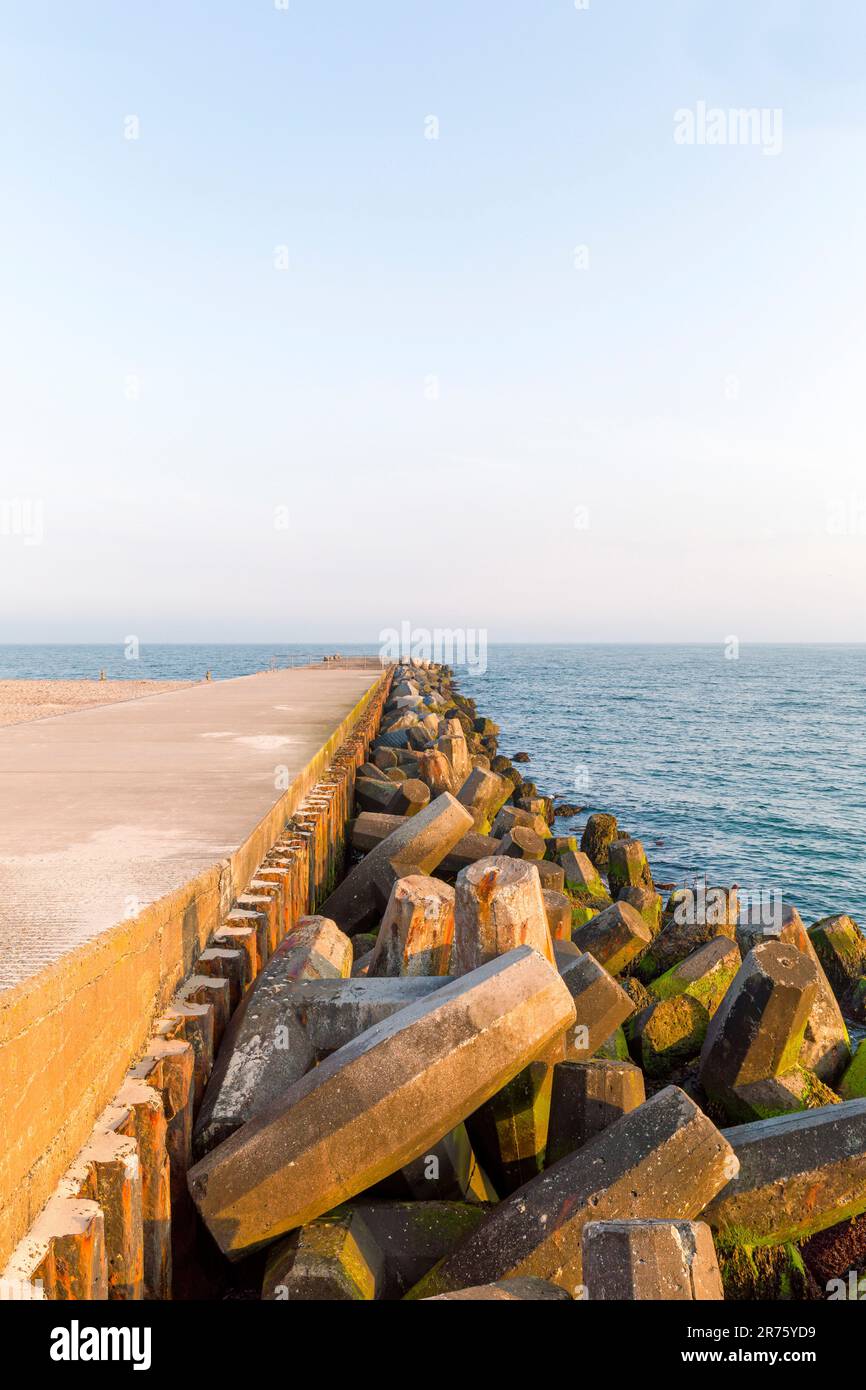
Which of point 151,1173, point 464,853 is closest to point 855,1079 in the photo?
point 464,853

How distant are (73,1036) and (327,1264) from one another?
3.62 feet

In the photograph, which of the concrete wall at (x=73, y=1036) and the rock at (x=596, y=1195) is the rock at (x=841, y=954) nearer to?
the rock at (x=596, y=1195)

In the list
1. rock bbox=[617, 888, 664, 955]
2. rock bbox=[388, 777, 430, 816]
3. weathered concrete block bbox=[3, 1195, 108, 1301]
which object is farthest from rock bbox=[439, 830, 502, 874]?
weathered concrete block bbox=[3, 1195, 108, 1301]

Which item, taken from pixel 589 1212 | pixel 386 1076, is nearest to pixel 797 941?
pixel 589 1212

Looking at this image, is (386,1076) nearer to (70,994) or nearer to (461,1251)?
(461,1251)

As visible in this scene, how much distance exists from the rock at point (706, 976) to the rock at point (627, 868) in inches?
162

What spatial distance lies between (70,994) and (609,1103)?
7.66 ft

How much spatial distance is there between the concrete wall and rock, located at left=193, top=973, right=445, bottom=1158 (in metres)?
0.38

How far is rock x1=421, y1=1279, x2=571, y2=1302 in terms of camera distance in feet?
8.25

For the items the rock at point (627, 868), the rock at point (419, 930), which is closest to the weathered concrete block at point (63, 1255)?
the rock at point (419, 930)

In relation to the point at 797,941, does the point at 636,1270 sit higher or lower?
higher

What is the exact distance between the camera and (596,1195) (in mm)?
3033

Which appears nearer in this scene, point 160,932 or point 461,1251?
point 461,1251

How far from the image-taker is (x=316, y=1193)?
2.93 metres
